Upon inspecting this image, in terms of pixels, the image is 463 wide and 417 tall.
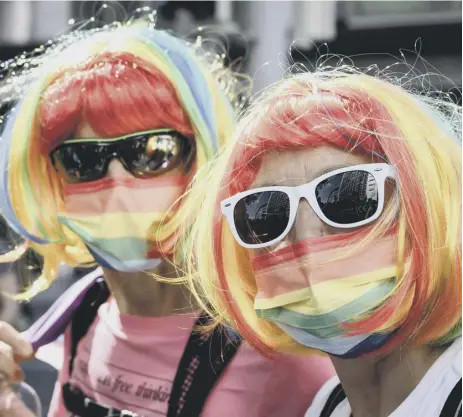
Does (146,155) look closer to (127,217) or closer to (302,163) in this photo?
(127,217)

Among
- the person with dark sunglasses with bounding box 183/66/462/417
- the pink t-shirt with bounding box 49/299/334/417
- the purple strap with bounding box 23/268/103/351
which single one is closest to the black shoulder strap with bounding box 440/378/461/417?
the person with dark sunglasses with bounding box 183/66/462/417

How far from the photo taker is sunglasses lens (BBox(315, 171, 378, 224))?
1235 mm

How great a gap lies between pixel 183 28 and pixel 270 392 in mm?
5224

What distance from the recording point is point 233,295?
1410 mm

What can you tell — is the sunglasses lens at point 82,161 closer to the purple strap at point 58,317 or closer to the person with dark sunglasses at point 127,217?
the person with dark sunglasses at point 127,217

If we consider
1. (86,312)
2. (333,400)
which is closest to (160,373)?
(86,312)

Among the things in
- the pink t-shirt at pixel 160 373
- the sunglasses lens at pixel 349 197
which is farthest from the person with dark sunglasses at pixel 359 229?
the pink t-shirt at pixel 160 373

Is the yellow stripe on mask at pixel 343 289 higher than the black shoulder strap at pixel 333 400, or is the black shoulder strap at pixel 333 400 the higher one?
the yellow stripe on mask at pixel 343 289

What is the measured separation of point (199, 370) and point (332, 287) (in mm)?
523

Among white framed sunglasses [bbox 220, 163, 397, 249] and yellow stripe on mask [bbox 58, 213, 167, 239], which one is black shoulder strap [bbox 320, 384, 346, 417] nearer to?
white framed sunglasses [bbox 220, 163, 397, 249]

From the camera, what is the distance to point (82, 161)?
1.75 meters

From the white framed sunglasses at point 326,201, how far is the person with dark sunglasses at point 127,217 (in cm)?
25

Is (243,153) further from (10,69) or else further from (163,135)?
(10,69)

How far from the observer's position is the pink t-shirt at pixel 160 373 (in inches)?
63.4
